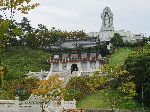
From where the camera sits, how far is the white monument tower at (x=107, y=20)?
99.0 meters

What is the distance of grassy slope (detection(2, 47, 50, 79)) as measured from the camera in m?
63.4

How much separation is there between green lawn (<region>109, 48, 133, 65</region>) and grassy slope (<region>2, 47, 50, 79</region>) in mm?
10178

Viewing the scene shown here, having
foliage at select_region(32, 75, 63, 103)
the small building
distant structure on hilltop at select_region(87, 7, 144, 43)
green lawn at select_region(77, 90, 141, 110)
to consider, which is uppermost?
distant structure on hilltop at select_region(87, 7, 144, 43)

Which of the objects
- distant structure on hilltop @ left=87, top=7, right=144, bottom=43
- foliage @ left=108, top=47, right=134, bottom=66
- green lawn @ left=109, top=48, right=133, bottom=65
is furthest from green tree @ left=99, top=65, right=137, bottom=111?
distant structure on hilltop @ left=87, top=7, right=144, bottom=43

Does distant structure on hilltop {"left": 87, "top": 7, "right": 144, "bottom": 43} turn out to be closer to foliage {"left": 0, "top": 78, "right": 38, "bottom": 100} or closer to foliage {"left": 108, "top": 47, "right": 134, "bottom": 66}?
foliage {"left": 108, "top": 47, "right": 134, "bottom": 66}

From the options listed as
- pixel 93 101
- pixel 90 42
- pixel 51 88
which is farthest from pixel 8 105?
pixel 90 42

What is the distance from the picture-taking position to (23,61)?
70.8 meters

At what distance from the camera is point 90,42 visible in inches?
3120

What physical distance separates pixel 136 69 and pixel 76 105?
276 inches

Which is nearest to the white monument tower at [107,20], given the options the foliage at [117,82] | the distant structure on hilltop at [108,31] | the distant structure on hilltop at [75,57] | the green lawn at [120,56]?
the distant structure on hilltop at [108,31]

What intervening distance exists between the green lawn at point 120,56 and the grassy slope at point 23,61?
33.4 ft

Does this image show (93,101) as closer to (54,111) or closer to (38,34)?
(54,111)

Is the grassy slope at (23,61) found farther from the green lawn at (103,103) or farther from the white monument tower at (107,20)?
the white monument tower at (107,20)

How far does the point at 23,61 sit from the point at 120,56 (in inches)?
637
